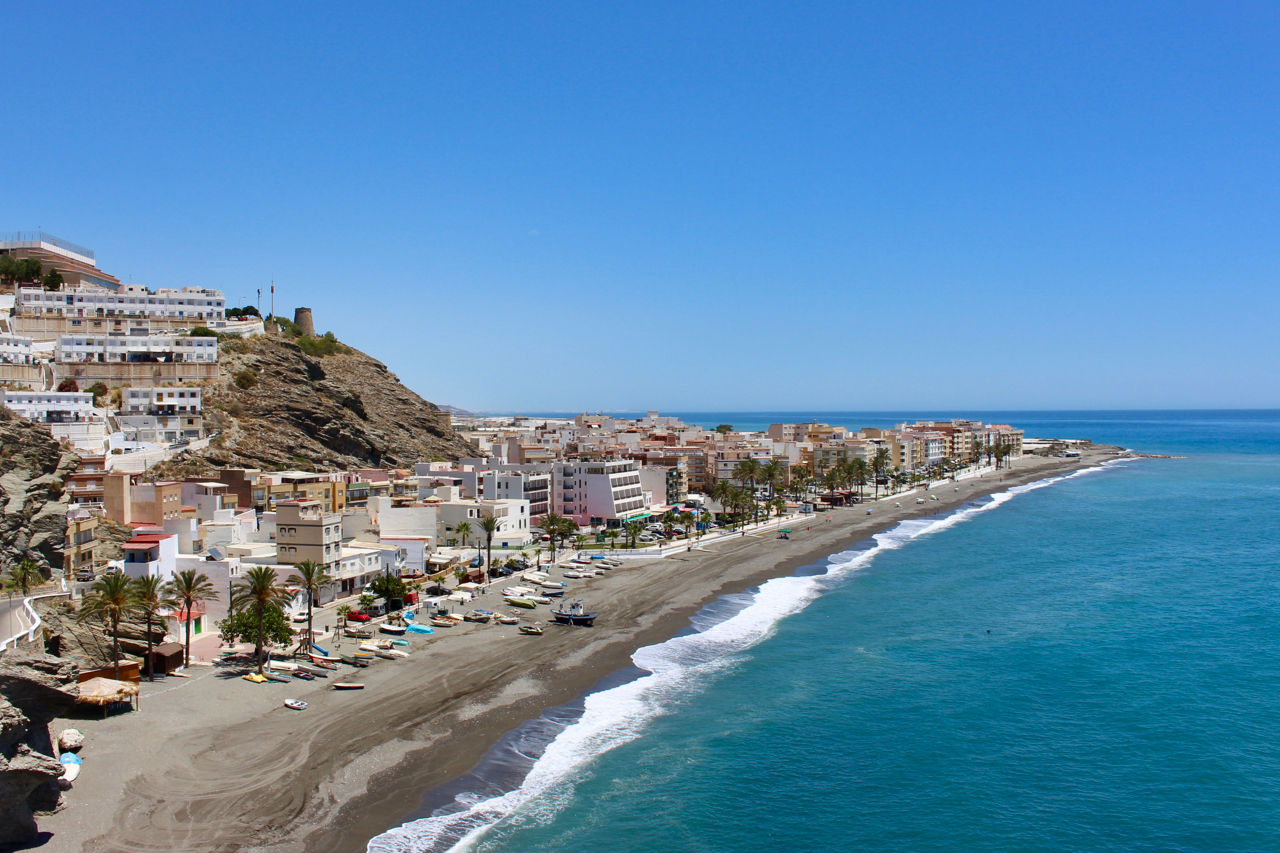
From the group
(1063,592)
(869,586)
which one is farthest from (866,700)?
(1063,592)

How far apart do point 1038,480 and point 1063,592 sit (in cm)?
10173

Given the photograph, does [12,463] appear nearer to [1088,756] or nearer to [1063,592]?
[1088,756]

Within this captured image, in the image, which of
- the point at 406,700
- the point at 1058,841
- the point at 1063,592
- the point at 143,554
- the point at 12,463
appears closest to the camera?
the point at 1058,841

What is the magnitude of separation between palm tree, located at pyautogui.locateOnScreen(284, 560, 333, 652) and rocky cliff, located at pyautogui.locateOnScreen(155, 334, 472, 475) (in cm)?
2888

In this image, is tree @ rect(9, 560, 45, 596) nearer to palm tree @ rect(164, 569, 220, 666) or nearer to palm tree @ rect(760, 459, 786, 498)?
palm tree @ rect(164, 569, 220, 666)

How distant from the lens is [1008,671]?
42.0 meters

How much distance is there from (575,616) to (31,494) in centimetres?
2888

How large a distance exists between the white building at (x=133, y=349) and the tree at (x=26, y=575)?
174ft

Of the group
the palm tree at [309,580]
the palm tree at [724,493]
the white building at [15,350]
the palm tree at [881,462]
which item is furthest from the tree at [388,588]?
the palm tree at [881,462]

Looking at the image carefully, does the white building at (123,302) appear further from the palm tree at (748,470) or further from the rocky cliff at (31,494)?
the palm tree at (748,470)

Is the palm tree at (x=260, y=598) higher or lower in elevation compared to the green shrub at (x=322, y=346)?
lower

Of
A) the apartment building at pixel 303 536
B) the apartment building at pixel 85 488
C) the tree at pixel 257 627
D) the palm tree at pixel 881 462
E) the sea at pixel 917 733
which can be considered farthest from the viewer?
the palm tree at pixel 881 462

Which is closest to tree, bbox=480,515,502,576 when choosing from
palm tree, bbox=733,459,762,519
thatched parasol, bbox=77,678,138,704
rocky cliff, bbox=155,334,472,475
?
rocky cliff, bbox=155,334,472,475

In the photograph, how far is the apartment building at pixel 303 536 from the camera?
4997 centimetres
